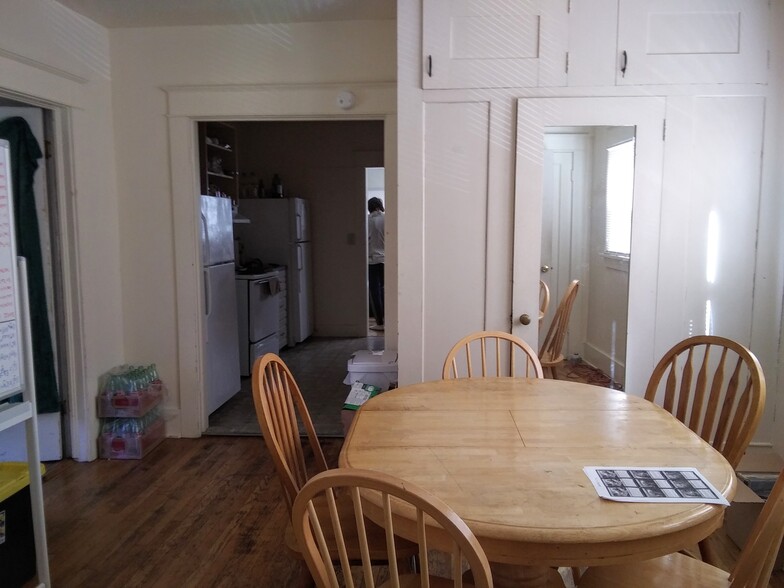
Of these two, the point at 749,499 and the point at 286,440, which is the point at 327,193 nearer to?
the point at 286,440

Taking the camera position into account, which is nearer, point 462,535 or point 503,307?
point 462,535

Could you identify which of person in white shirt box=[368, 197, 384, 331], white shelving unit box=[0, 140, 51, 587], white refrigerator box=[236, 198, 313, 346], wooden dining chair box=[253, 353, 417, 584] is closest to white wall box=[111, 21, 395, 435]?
white shelving unit box=[0, 140, 51, 587]

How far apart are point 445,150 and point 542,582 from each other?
1863mm

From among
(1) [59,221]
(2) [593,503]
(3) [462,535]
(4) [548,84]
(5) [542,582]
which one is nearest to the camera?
(3) [462,535]

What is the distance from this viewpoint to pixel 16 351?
2102mm

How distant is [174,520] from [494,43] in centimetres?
261

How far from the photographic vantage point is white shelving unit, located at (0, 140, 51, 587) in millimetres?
2041

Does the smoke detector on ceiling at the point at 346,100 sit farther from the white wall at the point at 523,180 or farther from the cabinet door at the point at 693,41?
the cabinet door at the point at 693,41

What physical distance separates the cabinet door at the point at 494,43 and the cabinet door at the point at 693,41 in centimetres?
29

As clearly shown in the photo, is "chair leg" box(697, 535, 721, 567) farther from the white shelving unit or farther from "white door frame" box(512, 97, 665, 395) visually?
the white shelving unit

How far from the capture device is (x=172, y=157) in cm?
353

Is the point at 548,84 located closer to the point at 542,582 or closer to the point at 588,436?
the point at 588,436

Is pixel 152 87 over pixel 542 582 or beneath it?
over

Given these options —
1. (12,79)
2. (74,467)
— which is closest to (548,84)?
(12,79)
